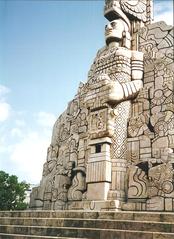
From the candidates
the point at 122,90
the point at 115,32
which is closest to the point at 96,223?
the point at 122,90

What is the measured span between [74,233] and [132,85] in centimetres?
500

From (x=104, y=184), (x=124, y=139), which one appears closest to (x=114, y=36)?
(x=124, y=139)

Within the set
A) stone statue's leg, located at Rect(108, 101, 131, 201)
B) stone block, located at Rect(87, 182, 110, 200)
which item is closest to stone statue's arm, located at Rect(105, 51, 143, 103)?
Answer: stone statue's leg, located at Rect(108, 101, 131, 201)

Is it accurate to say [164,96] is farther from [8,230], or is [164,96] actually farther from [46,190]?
[8,230]

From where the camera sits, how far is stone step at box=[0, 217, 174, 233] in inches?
188

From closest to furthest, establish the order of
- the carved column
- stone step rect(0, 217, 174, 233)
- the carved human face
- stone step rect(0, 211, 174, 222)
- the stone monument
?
stone step rect(0, 217, 174, 233)
stone step rect(0, 211, 174, 222)
the stone monument
the carved column
the carved human face

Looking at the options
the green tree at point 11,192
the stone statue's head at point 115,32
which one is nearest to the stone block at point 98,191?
the stone statue's head at point 115,32

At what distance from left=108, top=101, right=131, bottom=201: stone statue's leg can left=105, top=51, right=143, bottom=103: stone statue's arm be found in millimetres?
273

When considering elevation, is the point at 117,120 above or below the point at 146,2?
below

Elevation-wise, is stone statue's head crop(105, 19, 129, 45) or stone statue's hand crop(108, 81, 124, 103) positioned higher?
stone statue's head crop(105, 19, 129, 45)

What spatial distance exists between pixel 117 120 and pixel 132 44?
3244 millimetres

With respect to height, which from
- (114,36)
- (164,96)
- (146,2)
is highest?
(146,2)

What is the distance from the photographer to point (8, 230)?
21.8 ft

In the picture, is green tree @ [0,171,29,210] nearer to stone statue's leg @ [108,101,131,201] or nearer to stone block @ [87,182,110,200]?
stone block @ [87,182,110,200]
